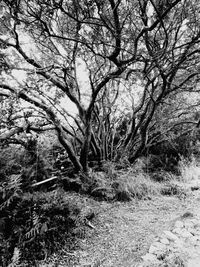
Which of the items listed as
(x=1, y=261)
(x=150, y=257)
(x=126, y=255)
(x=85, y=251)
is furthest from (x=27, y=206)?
(x=150, y=257)

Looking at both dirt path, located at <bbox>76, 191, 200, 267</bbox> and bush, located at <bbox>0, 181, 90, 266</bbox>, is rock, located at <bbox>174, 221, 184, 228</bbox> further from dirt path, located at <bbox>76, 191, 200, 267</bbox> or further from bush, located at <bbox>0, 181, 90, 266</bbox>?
bush, located at <bbox>0, 181, 90, 266</bbox>

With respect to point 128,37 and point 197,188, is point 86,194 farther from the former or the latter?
point 128,37

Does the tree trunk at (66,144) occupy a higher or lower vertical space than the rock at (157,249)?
higher

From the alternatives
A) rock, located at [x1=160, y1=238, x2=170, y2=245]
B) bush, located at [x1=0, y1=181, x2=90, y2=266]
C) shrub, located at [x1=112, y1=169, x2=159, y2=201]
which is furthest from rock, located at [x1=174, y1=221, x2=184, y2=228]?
bush, located at [x1=0, y1=181, x2=90, y2=266]

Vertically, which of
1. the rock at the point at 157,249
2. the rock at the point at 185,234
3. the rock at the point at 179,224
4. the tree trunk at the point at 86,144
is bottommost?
the rock at the point at 157,249

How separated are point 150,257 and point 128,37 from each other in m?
4.04

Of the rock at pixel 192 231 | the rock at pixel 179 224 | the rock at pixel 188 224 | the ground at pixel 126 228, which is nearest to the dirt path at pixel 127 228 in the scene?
the ground at pixel 126 228

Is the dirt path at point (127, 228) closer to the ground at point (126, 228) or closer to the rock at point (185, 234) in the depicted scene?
the ground at point (126, 228)

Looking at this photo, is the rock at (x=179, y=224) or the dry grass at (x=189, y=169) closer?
the rock at (x=179, y=224)

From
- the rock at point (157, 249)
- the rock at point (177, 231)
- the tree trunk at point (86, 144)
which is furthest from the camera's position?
the tree trunk at point (86, 144)

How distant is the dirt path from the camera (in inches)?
81.0

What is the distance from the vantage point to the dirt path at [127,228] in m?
2.06

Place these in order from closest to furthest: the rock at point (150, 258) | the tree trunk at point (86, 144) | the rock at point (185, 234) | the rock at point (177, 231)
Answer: the rock at point (150, 258)
the rock at point (185, 234)
the rock at point (177, 231)
the tree trunk at point (86, 144)

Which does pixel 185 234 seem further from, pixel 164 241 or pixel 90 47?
pixel 90 47
